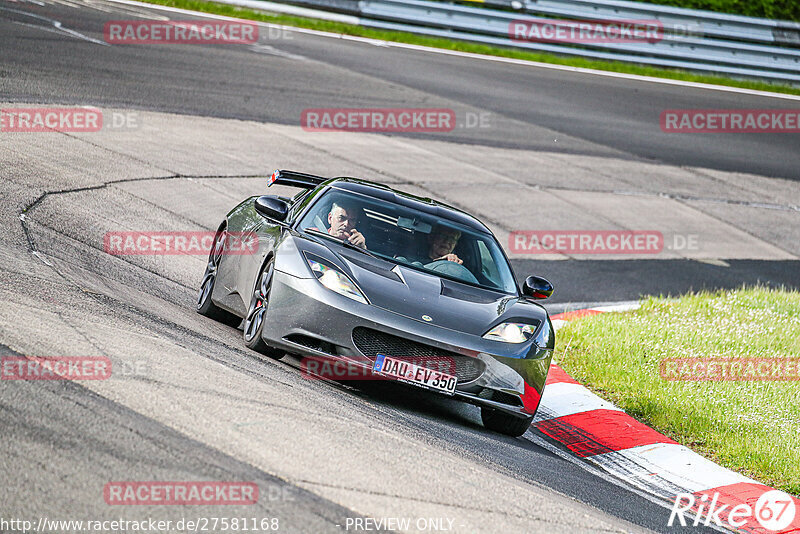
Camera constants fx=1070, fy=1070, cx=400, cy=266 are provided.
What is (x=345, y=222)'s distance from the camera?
25.8 ft

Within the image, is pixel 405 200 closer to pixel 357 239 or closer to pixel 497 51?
pixel 357 239

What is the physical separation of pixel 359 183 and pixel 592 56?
18.8 m

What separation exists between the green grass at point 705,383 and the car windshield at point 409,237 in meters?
1.50

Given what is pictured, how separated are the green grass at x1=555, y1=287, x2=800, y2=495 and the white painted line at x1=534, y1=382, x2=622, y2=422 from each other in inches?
6.5

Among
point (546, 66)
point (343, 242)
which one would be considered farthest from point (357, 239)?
point (546, 66)

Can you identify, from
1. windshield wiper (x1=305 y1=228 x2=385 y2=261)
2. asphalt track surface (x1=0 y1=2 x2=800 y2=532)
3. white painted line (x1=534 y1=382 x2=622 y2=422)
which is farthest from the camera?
white painted line (x1=534 y1=382 x2=622 y2=422)

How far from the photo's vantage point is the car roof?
8266 mm

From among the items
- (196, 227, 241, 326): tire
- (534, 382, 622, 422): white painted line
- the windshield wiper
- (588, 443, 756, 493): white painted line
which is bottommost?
(534, 382, 622, 422): white painted line

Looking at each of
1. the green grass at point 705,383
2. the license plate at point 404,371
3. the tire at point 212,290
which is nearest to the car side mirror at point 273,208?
the tire at point 212,290

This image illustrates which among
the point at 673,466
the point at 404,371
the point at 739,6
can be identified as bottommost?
the point at 673,466

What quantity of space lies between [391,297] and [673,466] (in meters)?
2.25

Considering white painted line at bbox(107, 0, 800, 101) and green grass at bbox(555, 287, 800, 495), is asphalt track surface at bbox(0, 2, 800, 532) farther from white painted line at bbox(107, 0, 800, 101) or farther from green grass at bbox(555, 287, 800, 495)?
white painted line at bbox(107, 0, 800, 101)

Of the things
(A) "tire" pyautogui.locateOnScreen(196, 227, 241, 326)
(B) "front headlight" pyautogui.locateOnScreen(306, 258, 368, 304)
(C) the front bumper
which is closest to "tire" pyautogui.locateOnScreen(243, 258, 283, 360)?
(C) the front bumper

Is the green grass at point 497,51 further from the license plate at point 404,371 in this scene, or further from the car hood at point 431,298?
the license plate at point 404,371
